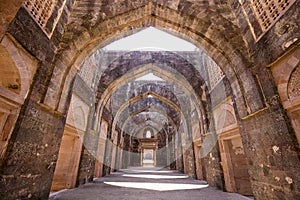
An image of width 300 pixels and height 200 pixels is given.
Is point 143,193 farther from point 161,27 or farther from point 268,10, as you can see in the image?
point 268,10

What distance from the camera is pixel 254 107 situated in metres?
3.11

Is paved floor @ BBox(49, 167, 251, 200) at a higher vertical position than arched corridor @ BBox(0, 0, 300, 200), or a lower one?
lower

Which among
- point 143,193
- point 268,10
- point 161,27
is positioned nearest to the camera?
point 268,10

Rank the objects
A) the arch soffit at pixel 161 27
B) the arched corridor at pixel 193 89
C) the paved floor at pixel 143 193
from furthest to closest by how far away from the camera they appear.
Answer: the paved floor at pixel 143 193, the arch soffit at pixel 161 27, the arched corridor at pixel 193 89

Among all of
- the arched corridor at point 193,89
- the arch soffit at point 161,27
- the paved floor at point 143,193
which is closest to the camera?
the arched corridor at point 193,89

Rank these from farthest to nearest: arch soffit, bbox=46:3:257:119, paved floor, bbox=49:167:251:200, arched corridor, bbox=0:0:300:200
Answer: paved floor, bbox=49:167:251:200 → arch soffit, bbox=46:3:257:119 → arched corridor, bbox=0:0:300:200

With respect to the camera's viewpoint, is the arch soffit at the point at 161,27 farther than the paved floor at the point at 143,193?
No

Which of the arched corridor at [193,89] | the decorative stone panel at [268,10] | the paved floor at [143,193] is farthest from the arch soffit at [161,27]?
the paved floor at [143,193]

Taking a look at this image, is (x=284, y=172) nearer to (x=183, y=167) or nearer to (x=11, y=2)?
(x=11, y=2)

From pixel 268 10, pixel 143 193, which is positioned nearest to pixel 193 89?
pixel 268 10

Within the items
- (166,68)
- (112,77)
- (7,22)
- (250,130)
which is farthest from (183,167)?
(7,22)

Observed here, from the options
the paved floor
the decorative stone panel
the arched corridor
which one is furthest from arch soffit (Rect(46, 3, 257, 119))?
the paved floor

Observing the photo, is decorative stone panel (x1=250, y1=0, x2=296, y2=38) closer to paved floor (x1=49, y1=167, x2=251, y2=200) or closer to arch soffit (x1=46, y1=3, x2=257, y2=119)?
arch soffit (x1=46, y1=3, x2=257, y2=119)

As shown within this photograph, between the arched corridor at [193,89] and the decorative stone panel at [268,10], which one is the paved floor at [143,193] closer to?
the arched corridor at [193,89]
